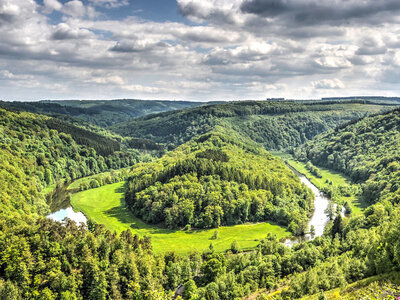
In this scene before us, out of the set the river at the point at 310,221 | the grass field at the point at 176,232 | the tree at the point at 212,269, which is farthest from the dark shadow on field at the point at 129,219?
the tree at the point at 212,269

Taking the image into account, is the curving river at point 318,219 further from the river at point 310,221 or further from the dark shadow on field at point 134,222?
the dark shadow on field at point 134,222

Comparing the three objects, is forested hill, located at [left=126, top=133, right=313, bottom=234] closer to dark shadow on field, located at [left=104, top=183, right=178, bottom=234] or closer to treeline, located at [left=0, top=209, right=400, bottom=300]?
dark shadow on field, located at [left=104, top=183, right=178, bottom=234]

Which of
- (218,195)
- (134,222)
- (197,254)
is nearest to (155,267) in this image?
(197,254)

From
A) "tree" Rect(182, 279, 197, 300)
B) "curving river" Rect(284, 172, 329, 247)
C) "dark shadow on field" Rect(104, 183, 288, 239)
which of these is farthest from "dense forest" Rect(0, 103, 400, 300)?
"curving river" Rect(284, 172, 329, 247)

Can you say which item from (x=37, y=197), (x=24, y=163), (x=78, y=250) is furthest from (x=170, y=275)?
(x=24, y=163)

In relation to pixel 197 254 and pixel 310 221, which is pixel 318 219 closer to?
pixel 310 221
